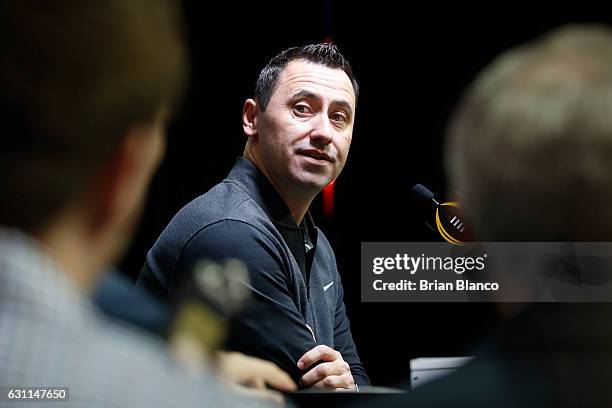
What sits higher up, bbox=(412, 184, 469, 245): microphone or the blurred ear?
bbox=(412, 184, 469, 245): microphone

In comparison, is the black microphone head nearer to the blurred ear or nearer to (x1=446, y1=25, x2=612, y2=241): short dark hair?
(x1=446, y1=25, x2=612, y2=241): short dark hair

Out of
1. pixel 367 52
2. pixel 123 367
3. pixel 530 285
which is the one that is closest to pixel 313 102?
pixel 367 52

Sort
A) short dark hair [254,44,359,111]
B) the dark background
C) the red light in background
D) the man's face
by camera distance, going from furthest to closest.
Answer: the red light in background, the dark background, short dark hair [254,44,359,111], the man's face

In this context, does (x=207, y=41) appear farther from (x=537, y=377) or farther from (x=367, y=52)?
(x=537, y=377)

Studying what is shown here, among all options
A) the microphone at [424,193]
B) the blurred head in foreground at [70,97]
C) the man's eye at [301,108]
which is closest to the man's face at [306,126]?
the man's eye at [301,108]

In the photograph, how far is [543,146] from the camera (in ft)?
1.88

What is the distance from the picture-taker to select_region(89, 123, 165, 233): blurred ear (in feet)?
1.63

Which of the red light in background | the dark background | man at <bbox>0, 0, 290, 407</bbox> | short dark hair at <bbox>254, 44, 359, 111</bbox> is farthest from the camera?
the red light in background

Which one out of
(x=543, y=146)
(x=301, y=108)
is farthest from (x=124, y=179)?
(x=301, y=108)

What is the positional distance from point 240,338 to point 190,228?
0.93 feet

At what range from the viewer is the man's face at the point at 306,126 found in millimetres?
1901

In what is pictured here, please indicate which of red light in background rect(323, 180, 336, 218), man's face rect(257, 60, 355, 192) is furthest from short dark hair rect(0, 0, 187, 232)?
red light in background rect(323, 180, 336, 218)

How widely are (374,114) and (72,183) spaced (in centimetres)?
211

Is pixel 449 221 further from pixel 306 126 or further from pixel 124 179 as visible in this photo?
pixel 124 179
